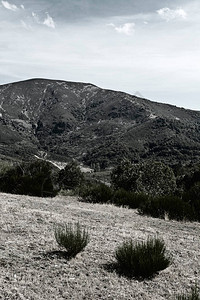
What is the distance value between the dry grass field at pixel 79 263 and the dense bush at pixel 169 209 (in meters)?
2.19

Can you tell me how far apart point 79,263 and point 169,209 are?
668 cm

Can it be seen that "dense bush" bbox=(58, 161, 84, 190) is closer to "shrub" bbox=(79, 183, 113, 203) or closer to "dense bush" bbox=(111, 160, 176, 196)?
"dense bush" bbox=(111, 160, 176, 196)

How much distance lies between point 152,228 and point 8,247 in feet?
14.2

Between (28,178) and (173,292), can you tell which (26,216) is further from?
(28,178)

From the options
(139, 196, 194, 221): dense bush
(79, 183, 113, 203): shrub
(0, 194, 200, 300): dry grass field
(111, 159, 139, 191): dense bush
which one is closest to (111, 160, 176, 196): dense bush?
(111, 159, 139, 191): dense bush

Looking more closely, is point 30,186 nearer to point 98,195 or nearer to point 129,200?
point 98,195

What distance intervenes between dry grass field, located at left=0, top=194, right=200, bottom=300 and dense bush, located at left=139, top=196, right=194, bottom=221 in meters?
2.19

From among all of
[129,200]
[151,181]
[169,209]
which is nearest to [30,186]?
[129,200]

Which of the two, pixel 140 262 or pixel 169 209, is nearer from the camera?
pixel 140 262

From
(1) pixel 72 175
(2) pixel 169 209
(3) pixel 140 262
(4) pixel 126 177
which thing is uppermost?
(4) pixel 126 177

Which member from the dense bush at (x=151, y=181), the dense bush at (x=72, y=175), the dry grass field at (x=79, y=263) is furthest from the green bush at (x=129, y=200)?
the dense bush at (x=72, y=175)

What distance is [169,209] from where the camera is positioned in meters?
11.9

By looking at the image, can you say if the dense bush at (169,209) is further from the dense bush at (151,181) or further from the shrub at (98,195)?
the dense bush at (151,181)

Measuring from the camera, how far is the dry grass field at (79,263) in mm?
4699
